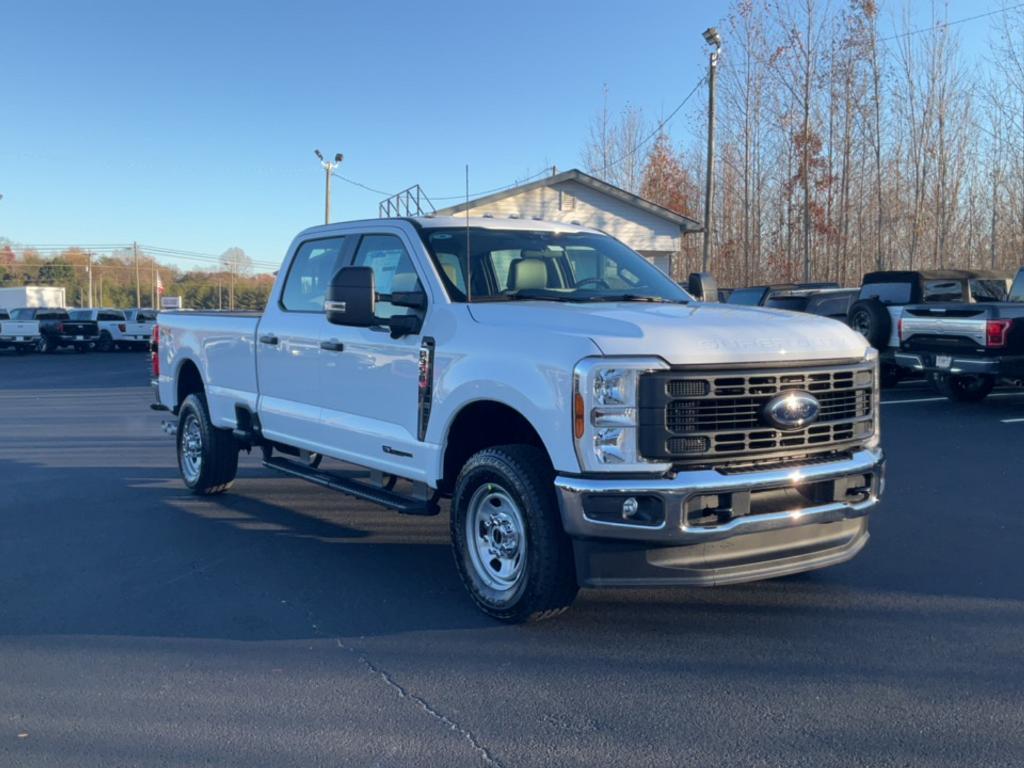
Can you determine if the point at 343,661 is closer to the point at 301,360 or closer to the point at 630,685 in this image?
the point at 630,685

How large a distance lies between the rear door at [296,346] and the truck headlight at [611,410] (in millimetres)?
2650

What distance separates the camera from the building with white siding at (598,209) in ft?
90.6

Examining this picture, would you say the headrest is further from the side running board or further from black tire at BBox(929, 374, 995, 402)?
black tire at BBox(929, 374, 995, 402)

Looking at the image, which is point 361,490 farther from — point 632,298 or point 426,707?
point 426,707

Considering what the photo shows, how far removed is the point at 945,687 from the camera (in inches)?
158

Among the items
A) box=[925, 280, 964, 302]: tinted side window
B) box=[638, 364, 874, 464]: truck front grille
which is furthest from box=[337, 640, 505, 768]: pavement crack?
box=[925, 280, 964, 302]: tinted side window

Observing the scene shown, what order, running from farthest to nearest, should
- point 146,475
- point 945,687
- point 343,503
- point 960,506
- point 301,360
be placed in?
point 146,475 → point 343,503 → point 960,506 → point 301,360 → point 945,687

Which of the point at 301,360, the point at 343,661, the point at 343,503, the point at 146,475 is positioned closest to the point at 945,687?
the point at 343,661

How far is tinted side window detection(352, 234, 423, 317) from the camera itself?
5.79 meters

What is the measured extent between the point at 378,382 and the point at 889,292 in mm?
12219

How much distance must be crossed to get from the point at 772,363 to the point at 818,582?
1.72 meters

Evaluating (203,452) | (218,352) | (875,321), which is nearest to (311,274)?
(218,352)

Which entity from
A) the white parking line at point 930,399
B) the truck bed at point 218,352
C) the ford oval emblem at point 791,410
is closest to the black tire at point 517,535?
the ford oval emblem at point 791,410

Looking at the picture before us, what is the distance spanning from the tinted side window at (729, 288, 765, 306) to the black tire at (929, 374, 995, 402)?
19.1 ft
